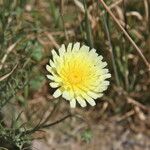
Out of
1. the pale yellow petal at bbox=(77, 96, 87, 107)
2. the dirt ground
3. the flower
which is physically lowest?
the dirt ground

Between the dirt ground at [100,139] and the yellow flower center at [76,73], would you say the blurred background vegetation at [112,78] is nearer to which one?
the dirt ground at [100,139]

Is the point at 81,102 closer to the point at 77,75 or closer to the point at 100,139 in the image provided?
the point at 77,75

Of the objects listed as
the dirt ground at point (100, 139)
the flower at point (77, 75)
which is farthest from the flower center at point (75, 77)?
the dirt ground at point (100, 139)

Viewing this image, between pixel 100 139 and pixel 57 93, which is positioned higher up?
pixel 57 93

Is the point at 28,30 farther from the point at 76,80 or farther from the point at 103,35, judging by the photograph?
the point at 76,80

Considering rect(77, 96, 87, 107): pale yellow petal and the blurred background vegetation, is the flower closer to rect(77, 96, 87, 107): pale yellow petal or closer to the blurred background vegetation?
rect(77, 96, 87, 107): pale yellow petal

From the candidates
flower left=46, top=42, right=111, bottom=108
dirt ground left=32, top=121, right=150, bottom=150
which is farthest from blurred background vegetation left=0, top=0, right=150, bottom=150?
flower left=46, top=42, right=111, bottom=108

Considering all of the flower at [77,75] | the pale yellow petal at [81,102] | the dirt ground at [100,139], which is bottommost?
the dirt ground at [100,139]

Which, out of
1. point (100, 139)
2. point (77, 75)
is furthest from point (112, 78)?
point (77, 75)
